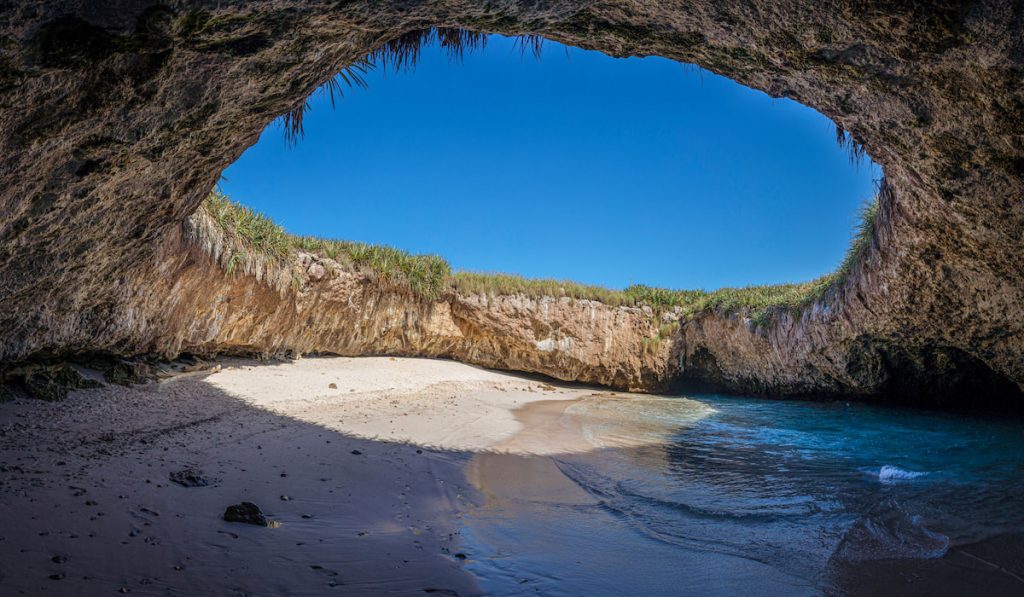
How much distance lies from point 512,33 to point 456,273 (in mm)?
9566

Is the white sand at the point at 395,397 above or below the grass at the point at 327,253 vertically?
below

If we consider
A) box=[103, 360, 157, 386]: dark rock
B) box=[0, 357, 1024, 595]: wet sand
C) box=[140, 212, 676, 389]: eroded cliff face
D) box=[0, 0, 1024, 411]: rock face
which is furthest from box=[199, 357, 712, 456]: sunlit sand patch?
box=[0, 0, 1024, 411]: rock face

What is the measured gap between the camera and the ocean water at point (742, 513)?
2.73m

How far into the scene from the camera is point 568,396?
38.0 ft

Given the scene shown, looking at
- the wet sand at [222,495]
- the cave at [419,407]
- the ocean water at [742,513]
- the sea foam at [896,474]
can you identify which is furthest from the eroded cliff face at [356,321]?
the sea foam at [896,474]

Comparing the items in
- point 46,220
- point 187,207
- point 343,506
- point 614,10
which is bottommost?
point 343,506

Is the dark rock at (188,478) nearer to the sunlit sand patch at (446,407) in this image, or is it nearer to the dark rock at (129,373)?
the sunlit sand patch at (446,407)

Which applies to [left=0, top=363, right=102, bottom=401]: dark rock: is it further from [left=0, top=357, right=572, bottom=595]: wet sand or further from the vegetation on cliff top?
the vegetation on cliff top

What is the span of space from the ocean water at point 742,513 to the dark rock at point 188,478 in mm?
1783

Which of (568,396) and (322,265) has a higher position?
(322,265)

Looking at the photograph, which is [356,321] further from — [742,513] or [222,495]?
[742,513]

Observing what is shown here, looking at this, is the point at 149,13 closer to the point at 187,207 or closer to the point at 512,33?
the point at 512,33

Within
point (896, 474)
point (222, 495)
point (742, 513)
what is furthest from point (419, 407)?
point (896, 474)

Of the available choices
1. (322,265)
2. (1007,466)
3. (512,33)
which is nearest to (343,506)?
(512,33)
